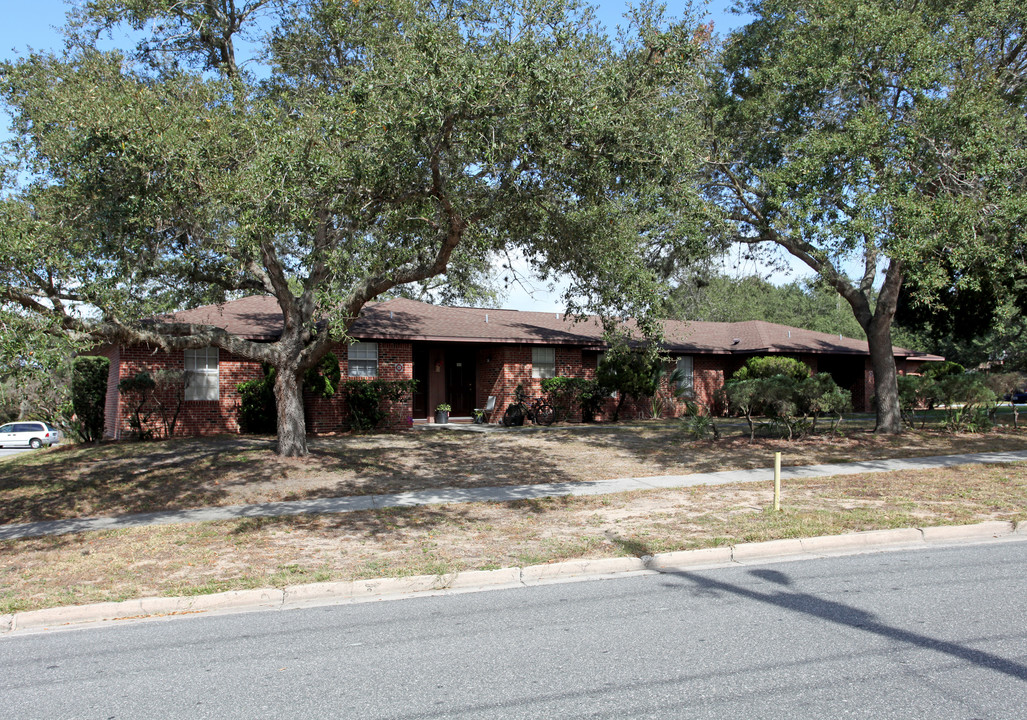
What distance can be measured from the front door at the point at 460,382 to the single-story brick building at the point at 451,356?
0.03 metres

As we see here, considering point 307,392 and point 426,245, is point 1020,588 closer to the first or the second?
point 426,245

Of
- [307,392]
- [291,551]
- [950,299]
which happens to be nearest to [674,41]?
[291,551]

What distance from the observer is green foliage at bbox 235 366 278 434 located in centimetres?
1825

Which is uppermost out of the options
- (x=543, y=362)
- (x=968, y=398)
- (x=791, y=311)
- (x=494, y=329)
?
(x=791, y=311)

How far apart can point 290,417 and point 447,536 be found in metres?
6.06

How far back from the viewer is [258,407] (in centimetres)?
1833

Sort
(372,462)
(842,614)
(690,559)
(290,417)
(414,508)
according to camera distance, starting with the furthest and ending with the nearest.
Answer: (372,462)
(290,417)
(414,508)
(690,559)
(842,614)

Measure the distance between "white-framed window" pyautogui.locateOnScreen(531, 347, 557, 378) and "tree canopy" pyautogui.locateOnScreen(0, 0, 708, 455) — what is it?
10290 mm

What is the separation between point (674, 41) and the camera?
31.1 ft

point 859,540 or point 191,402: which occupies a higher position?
point 191,402

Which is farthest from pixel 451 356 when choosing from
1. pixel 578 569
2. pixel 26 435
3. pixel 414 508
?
pixel 26 435

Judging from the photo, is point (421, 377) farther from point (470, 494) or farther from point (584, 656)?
point (584, 656)

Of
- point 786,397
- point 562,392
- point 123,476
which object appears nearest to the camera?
point 123,476

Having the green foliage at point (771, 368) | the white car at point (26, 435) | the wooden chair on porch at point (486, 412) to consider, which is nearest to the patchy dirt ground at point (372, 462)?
the wooden chair on porch at point (486, 412)
